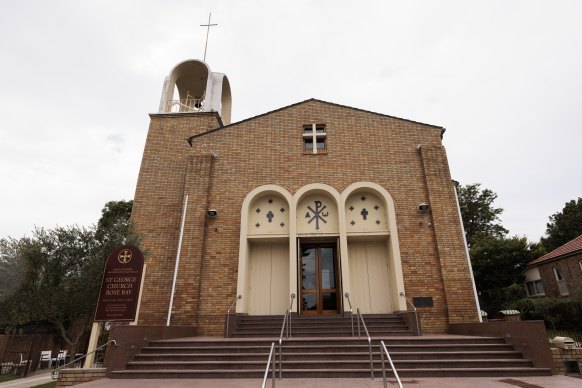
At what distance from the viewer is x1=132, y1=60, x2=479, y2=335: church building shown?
10.3 metres

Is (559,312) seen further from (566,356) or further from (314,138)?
(314,138)

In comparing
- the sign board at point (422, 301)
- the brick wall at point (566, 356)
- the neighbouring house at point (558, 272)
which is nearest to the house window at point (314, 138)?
the sign board at point (422, 301)

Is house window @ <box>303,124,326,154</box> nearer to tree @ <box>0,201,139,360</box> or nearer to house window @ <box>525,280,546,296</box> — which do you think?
tree @ <box>0,201,139,360</box>

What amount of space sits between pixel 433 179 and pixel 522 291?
1752cm

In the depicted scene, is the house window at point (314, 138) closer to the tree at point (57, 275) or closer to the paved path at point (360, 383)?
the tree at point (57, 275)

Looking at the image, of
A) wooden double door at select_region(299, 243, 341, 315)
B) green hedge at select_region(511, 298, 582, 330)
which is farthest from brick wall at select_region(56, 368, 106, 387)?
green hedge at select_region(511, 298, 582, 330)

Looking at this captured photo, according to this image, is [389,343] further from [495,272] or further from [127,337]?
[495,272]

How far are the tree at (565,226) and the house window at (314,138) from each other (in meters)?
35.8

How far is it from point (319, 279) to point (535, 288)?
21.0 m

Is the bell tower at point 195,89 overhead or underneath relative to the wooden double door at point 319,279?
overhead

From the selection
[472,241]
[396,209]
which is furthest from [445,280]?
[472,241]

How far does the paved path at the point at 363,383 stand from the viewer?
5551 mm

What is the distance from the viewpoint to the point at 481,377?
20.4ft

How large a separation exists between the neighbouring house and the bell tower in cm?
2085
